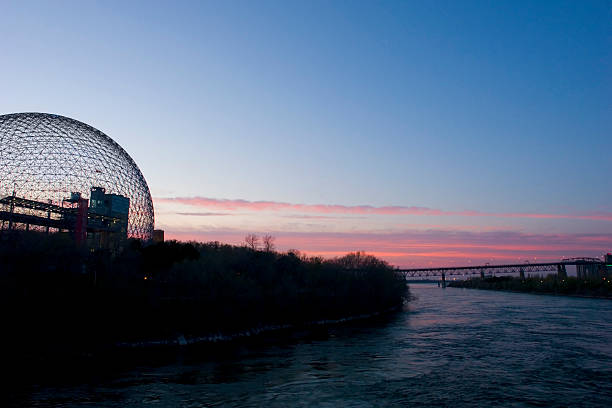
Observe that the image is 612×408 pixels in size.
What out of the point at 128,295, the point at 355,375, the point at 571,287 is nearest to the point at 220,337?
the point at 128,295

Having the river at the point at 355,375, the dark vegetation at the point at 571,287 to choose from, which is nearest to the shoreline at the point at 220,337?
the river at the point at 355,375

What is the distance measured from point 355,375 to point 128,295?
20.1m

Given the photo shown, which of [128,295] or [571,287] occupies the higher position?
[128,295]

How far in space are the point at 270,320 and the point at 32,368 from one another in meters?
24.2

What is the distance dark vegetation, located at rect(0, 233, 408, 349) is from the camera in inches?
1249

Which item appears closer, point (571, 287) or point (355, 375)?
point (355, 375)

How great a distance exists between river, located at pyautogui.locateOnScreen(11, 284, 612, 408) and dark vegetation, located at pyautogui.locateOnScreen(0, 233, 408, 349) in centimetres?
475

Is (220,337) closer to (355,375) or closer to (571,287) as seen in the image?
(355,375)

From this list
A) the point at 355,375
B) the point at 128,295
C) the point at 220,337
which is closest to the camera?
the point at 355,375

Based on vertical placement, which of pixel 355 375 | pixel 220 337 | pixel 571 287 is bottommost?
pixel 355 375

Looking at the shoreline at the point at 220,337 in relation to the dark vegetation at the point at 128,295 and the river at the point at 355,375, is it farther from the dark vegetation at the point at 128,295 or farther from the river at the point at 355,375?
the river at the point at 355,375

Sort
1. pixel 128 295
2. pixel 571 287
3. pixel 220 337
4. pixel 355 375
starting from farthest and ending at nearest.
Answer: pixel 571 287
pixel 220 337
pixel 128 295
pixel 355 375

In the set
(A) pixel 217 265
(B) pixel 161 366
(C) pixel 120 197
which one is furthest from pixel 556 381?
(C) pixel 120 197

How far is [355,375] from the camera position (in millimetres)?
25328
